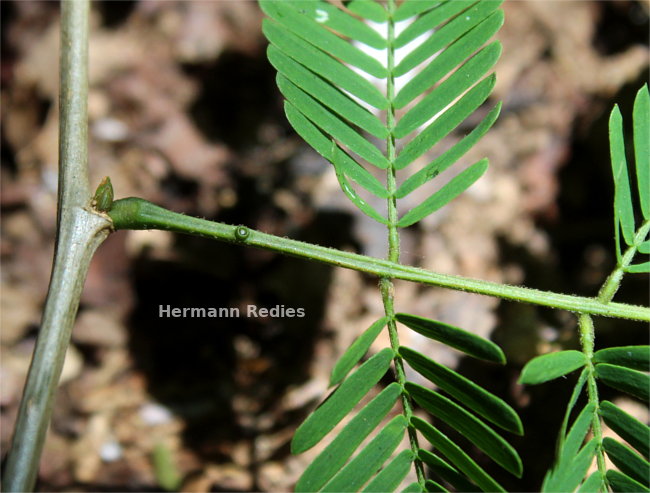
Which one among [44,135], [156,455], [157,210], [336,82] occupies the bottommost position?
[156,455]

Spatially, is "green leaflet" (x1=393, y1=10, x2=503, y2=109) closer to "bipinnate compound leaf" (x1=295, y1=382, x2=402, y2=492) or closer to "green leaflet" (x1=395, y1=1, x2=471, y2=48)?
"green leaflet" (x1=395, y1=1, x2=471, y2=48)

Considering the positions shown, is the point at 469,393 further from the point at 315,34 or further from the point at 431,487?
the point at 315,34

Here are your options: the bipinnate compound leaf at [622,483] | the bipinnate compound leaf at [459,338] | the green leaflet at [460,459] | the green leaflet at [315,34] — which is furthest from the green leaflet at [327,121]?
the bipinnate compound leaf at [622,483]

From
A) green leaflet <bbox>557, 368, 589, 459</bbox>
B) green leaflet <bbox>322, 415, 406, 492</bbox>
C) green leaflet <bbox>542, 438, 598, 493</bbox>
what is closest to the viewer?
green leaflet <bbox>557, 368, 589, 459</bbox>

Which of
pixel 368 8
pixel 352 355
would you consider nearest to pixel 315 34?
pixel 368 8

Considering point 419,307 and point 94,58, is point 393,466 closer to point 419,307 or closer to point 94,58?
point 419,307

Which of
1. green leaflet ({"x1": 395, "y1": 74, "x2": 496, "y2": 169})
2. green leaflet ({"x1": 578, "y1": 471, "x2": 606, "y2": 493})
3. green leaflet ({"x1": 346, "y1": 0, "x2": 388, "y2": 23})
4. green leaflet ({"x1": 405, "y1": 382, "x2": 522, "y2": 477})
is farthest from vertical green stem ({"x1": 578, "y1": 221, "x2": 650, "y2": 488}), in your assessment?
green leaflet ({"x1": 346, "y1": 0, "x2": 388, "y2": 23})

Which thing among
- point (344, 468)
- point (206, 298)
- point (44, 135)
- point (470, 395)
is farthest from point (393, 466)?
point (44, 135)
